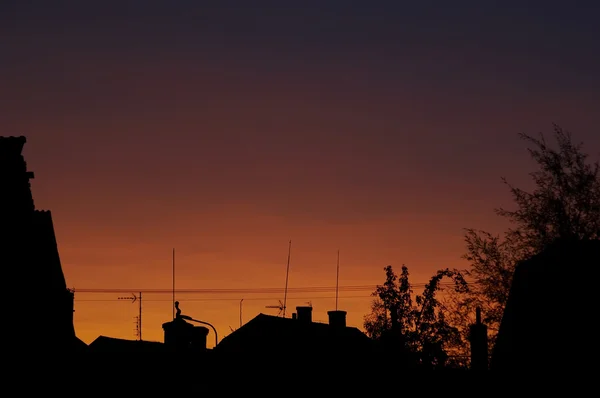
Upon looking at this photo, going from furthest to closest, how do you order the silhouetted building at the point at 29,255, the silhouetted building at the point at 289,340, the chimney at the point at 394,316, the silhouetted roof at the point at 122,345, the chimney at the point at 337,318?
the chimney at the point at 394,316 < the silhouetted roof at the point at 122,345 < the chimney at the point at 337,318 < the silhouetted building at the point at 289,340 < the silhouetted building at the point at 29,255

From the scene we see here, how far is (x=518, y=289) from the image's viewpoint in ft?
111

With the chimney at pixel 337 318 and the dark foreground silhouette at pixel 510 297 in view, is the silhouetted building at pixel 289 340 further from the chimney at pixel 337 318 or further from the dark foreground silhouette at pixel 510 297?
the dark foreground silhouette at pixel 510 297

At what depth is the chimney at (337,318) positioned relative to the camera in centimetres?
6500

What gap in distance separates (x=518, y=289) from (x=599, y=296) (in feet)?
13.2

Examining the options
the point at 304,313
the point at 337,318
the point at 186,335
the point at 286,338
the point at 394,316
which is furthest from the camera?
the point at 394,316

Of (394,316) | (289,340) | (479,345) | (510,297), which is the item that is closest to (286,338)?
(289,340)

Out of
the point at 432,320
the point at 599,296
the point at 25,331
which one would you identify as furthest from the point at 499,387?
the point at 432,320

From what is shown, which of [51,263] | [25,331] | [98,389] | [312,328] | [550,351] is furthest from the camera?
[312,328]

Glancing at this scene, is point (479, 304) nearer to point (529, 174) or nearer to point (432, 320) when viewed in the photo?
point (529, 174)

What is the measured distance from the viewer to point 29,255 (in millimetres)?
30109

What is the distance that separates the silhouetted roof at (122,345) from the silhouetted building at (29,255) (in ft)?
113

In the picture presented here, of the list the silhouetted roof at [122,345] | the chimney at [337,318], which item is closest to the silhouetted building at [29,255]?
the chimney at [337,318]

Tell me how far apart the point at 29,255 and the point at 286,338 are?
2871cm

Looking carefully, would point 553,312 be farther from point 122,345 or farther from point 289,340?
point 122,345
